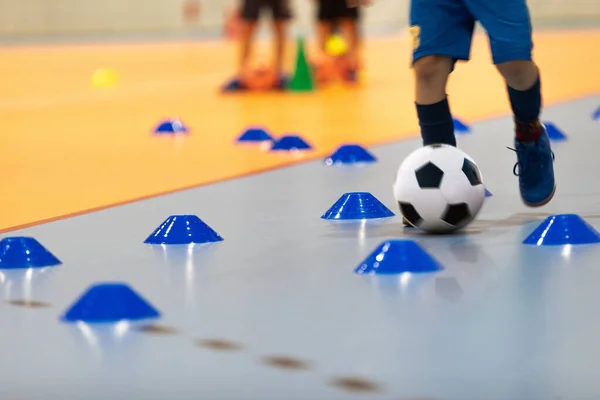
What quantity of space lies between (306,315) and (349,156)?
279 centimetres

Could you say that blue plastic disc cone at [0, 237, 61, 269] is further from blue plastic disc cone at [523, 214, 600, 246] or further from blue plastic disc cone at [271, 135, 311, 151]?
blue plastic disc cone at [271, 135, 311, 151]

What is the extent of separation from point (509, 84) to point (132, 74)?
922 cm

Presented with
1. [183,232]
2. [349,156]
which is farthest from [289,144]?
Answer: [183,232]

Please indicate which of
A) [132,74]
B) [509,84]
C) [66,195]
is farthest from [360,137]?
[132,74]

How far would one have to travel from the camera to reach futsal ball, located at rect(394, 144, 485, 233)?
335 cm

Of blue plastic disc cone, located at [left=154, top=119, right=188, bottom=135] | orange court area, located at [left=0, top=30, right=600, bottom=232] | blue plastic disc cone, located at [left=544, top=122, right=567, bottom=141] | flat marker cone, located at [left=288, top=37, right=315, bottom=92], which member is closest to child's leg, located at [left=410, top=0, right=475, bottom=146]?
orange court area, located at [left=0, top=30, right=600, bottom=232]

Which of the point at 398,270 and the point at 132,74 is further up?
the point at 132,74

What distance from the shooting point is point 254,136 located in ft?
20.8

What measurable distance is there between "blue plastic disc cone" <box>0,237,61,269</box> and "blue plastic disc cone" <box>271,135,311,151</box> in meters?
2.91

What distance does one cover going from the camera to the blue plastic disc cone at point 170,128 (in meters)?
6.77

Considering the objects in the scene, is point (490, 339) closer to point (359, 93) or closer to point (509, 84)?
point (509, 84)

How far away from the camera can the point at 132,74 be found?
41.1ft

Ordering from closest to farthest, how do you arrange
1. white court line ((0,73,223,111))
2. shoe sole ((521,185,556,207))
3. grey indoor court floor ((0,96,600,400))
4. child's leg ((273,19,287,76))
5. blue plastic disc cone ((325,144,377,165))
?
grey indoor court floor ((0,96,600,400)), shoe sole ((521,185,556,207)), blue plastic disc cone ((325,144,377,165)), white court line ((0,73,223,111)), child's leg ((273,19,287,76))

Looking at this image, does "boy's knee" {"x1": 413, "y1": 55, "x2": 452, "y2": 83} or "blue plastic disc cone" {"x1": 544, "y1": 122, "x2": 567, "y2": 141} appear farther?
"blue plastic disc cone" {"x1": 544, "y1": 122, "x2": 567, "y2": 141}
